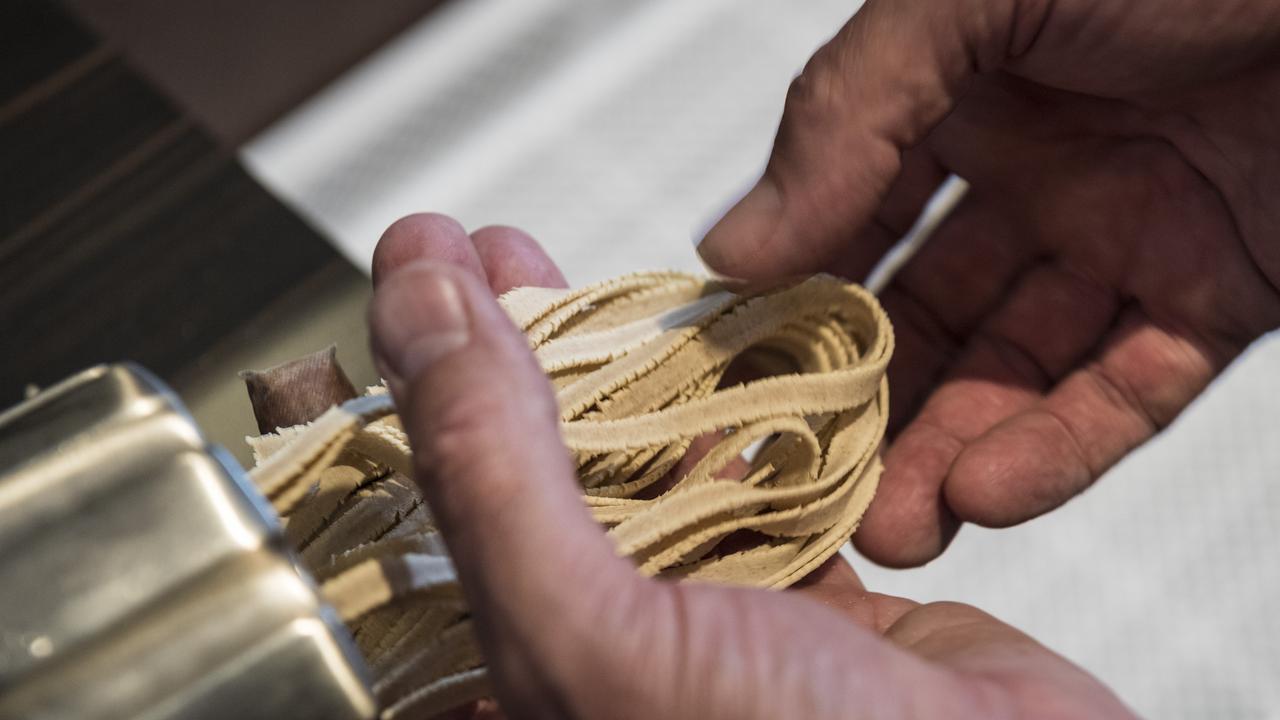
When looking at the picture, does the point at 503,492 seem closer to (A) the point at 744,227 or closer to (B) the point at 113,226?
(A) the point at 744,227

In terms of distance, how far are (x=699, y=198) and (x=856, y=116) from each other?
716 millimetres

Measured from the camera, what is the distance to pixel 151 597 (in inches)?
18.1

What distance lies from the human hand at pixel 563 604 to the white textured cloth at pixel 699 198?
27.9 inches

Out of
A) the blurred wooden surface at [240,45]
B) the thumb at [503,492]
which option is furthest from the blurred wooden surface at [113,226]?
the thumb at [503,492]

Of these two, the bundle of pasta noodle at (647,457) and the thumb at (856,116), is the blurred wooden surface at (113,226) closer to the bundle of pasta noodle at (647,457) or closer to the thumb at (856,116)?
the bundle of pasta noodle at (647,457)

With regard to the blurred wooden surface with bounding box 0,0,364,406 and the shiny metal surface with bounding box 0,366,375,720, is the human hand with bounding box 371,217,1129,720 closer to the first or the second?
the shiny metal surface with bounding box 0,366,375,720

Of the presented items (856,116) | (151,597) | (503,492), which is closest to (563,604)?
(503,492)

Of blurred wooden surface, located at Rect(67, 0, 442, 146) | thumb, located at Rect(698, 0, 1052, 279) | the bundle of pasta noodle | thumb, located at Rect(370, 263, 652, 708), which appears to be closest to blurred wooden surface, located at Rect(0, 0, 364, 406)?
blurred wooden surface, located at Rect(67, 0, 442, 146)

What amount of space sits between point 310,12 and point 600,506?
3.18ft

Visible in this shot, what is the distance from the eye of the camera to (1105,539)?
46.0 inches

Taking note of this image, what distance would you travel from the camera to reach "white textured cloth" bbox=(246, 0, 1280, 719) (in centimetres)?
113

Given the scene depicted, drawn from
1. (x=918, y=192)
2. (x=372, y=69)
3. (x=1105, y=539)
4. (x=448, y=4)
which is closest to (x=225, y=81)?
(x=372, y=69)

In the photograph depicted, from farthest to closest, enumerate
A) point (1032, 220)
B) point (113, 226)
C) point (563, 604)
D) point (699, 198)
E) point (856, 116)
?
point (699, 198) → point (113, 226) → point (1032, 220) → point (856, 116) → point (563, 604)

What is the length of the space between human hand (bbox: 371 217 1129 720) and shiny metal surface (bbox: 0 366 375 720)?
8 centimetres
